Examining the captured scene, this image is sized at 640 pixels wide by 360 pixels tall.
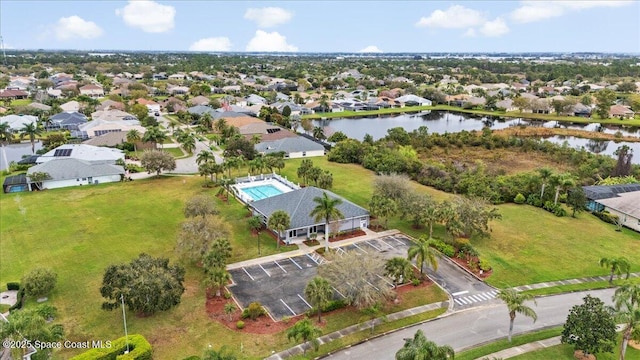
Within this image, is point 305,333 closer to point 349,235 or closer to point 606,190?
point 349,235

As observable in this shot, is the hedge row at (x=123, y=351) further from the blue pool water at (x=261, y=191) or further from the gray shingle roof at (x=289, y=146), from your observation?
the gray shingle roof at (x=289, y=146)

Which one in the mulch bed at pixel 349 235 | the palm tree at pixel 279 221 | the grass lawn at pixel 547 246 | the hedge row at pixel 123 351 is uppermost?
the palm tree at pixel 279 221

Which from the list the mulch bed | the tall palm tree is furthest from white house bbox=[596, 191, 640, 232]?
the mulch bed

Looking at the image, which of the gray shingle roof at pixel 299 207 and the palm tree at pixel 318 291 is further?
the gray shingle roof at pixel 299 207

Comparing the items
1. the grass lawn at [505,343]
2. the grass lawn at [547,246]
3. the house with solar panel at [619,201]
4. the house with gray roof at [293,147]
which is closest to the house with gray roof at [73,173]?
the house with gray roof at [293,147]

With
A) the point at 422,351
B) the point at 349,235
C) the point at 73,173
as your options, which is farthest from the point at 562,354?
the point at 73,173

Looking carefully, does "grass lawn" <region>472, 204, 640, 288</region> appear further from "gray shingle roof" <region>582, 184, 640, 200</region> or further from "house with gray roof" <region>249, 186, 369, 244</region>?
"house with gray roof" <region>249, 186, 369, 244</region>
